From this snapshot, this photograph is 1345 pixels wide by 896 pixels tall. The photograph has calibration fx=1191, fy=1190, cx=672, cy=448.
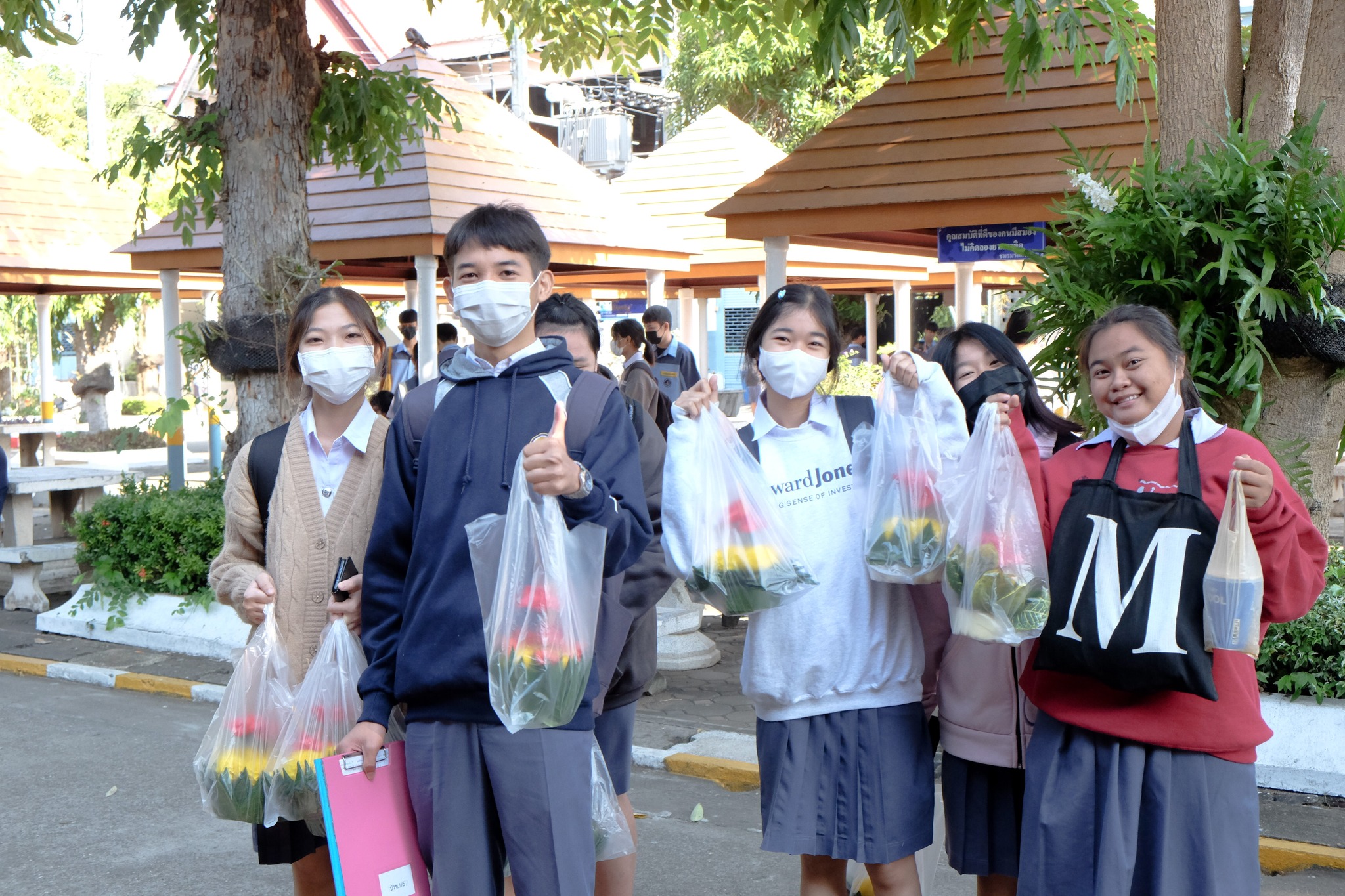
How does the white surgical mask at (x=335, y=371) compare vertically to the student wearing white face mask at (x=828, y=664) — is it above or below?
above

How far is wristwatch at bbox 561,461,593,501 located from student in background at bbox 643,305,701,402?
7.83 metres

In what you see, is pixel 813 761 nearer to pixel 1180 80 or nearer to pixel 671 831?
pixel 671 831

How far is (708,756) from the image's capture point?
17.9 ft

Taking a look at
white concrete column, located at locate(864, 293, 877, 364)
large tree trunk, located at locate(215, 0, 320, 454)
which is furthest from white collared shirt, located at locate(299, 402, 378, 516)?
white concrete column, located at locate(864, 293, 877, 364)

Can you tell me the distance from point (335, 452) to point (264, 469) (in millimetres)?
184

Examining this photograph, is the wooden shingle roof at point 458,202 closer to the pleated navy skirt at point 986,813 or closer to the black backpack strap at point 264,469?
the black backpack strap at point 264,469

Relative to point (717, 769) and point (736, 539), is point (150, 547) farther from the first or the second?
point (736, 539)

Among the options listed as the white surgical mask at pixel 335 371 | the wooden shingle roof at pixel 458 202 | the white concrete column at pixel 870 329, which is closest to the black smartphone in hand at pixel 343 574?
the white surgical mask at pixel 335 371

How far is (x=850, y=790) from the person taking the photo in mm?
2846

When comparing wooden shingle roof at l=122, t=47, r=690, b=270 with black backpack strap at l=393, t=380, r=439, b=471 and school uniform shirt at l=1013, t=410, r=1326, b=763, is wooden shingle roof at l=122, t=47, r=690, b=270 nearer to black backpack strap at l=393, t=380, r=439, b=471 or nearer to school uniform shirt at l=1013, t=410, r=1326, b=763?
black backpack strap at l=393, t=380, r=439, b=471

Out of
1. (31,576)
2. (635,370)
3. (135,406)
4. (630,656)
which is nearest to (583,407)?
(630,656)

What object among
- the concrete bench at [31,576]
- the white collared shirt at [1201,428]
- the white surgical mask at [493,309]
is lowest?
the concrete bench at [31,576]

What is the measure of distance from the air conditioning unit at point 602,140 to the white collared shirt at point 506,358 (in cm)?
3032

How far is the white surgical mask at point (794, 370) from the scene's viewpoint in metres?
2.95
